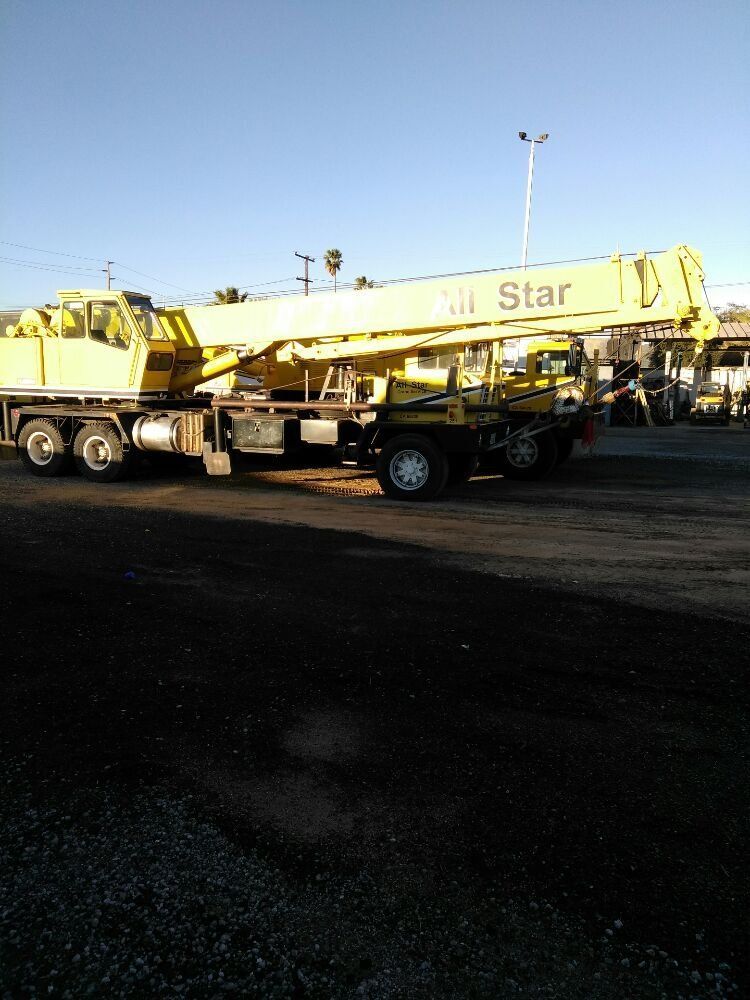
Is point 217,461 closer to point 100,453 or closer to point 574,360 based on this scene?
point 100,453

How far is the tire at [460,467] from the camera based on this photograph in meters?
12.9

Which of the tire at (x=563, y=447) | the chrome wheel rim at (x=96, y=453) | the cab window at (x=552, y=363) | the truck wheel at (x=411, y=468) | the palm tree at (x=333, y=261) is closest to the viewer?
the truck wheel at (x=411, y=468)

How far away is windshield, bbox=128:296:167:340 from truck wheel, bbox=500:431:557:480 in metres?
7.66

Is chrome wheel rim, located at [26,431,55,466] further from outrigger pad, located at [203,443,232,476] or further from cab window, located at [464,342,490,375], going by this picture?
cab window, located at [464,342,490,375]

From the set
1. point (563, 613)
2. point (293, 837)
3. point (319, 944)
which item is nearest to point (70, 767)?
point (293, 837)

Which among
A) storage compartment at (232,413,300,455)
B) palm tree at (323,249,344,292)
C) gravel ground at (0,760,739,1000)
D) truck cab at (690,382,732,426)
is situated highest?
palm tree at (323,249,344,292)

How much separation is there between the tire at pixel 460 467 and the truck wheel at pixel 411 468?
916 mm

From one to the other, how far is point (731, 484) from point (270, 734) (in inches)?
528

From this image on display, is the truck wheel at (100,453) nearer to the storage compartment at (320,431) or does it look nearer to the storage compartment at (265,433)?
the storage compartment at (265,433)

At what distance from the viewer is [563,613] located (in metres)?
6.06

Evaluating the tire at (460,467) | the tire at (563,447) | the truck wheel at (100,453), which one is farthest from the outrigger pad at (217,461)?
the tire at (563,447)

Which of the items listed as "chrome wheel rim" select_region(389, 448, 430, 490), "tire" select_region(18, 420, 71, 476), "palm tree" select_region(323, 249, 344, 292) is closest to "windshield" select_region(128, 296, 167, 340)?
"tire" select_region(18, 420, 71, 476)

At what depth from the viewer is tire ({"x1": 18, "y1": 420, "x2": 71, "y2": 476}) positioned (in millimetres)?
14125

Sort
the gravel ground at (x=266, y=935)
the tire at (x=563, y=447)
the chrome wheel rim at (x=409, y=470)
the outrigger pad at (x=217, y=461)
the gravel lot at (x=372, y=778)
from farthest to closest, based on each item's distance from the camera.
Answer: the tire at (x=563, y=447)
the outrigger pad at (x=217, y=461)
the chrome wheel rim at (x=409, y=470)
the gravel lot at (x=372, y=778)
the gravel ground at (x=266, y=935)
